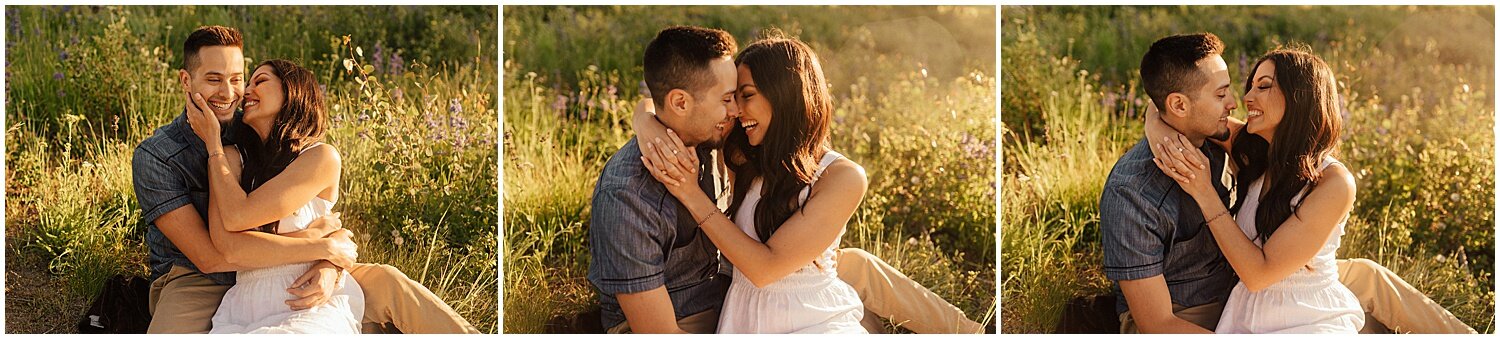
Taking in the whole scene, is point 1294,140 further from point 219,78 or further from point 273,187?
point 219,78

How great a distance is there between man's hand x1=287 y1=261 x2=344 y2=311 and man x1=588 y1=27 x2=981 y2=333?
83 centimetres

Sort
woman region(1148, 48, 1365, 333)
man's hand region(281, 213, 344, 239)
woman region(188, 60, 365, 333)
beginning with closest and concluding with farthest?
1. woman region(188, 60, 365, 333)
2. man's hand region(281, 213, 344, 239)
3. woman region(1148, 48, 1365, 333)

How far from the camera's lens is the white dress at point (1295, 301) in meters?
4.61

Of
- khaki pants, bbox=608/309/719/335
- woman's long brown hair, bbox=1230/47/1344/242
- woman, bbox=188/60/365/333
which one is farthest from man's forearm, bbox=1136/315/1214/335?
woman, bbox=188/60/365/333

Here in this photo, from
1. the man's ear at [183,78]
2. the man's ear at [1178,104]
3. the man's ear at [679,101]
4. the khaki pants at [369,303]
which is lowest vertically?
the khaki pants at [369,303]

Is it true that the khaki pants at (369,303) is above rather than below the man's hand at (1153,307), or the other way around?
below

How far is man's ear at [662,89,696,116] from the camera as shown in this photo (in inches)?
171

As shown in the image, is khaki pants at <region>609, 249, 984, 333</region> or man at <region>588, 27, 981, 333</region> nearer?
man at <region>588, 27, 981, 333</region>

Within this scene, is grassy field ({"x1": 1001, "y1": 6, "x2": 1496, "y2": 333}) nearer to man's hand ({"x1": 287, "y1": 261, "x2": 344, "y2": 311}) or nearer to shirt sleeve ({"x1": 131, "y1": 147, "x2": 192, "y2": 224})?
man's hand ({"x1": 287, "y1": 261, "x2": 344, "y2": 311})

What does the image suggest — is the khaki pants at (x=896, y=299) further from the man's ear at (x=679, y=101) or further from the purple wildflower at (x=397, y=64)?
the purple wildflower at (x=397, y=64)

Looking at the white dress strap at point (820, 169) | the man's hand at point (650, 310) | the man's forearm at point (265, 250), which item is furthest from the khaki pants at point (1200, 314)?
the man's forearm at point (265, 250)

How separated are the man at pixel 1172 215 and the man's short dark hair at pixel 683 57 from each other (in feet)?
4.69

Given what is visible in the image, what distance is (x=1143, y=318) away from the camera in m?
4.66
